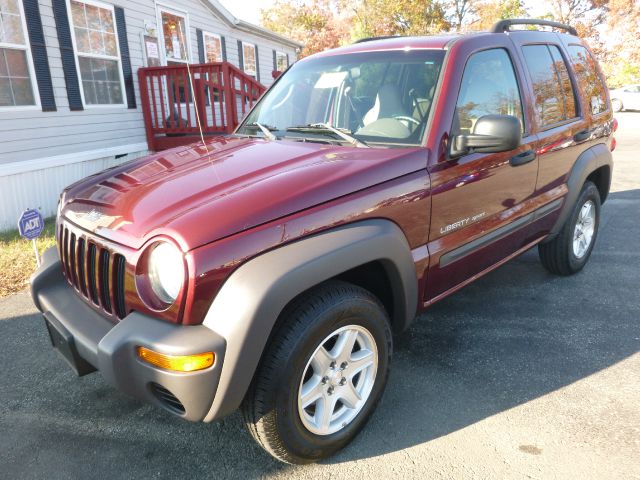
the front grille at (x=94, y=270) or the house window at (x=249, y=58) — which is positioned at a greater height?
the house window at (x=249, y=58)

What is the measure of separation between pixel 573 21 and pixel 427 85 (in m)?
38.1

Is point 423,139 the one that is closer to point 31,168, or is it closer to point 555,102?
point 555,102

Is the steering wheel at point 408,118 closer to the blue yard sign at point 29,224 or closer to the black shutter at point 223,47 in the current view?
the blue yard sign at point 29,224

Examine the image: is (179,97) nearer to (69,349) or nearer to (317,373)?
(69,349)

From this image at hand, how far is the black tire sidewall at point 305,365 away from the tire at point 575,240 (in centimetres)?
236

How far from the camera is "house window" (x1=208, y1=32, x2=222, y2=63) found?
419 inches

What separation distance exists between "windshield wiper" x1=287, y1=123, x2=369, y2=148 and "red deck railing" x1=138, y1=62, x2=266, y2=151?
5390 millimetres

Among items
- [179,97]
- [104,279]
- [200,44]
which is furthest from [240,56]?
[104,279]

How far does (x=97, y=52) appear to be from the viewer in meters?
7.66

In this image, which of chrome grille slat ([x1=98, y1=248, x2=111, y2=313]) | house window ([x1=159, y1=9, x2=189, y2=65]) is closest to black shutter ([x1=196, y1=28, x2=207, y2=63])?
house window ([x1=159, y1=9, x2=189, y2=65])

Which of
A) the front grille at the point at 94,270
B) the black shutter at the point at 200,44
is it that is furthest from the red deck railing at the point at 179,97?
the front grille at the point at 94,270

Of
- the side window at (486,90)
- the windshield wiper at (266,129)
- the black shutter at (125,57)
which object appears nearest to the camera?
the side window at (486,90)

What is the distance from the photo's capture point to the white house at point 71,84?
6.33 meters

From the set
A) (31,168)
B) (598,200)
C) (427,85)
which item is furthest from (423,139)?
(31,168)
